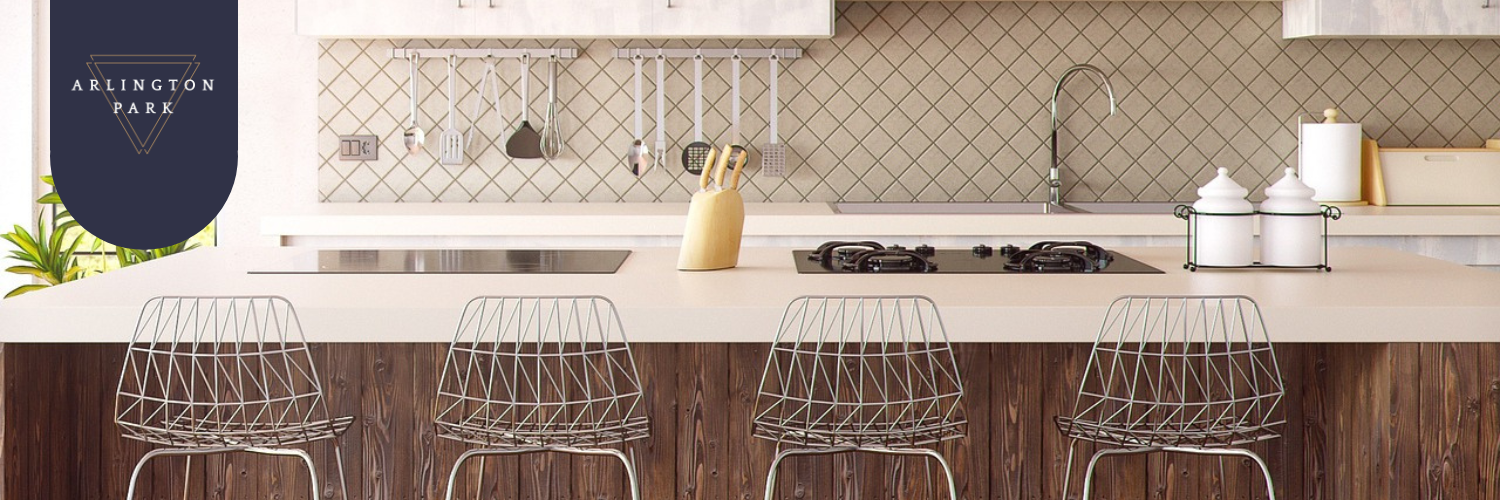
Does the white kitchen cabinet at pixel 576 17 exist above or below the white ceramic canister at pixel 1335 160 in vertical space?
above

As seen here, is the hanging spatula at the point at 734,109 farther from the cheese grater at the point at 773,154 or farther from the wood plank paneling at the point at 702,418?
the wood plank paneling at the point at 702,418

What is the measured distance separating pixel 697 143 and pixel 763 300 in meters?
2.17

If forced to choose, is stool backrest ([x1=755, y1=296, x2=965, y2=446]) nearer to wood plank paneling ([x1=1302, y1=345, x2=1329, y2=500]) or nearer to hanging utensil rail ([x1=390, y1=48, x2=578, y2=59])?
wood plank paneling ([x1=1302, y1=345, x2=1329, y2=500])

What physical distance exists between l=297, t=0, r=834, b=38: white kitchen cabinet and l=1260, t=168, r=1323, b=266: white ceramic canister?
64.4 inches

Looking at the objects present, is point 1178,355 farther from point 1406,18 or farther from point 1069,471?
point 1406,18

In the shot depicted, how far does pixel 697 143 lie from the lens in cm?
424

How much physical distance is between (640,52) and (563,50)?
0.24 meters

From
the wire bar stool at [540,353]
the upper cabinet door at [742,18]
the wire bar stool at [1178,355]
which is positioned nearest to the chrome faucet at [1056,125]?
the upper cabinet door at [742,18]

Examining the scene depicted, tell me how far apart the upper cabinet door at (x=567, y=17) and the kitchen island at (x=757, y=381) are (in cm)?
149

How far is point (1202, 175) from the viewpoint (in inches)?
168

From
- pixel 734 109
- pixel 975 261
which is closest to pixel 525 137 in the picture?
pixel 734 109

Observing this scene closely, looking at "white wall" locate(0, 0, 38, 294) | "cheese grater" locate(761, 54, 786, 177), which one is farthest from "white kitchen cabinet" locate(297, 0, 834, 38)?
"white wall" locate(0, 0, 38, 294)

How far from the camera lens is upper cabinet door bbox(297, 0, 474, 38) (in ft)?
12.6

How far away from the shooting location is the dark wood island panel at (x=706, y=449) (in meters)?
2.32
